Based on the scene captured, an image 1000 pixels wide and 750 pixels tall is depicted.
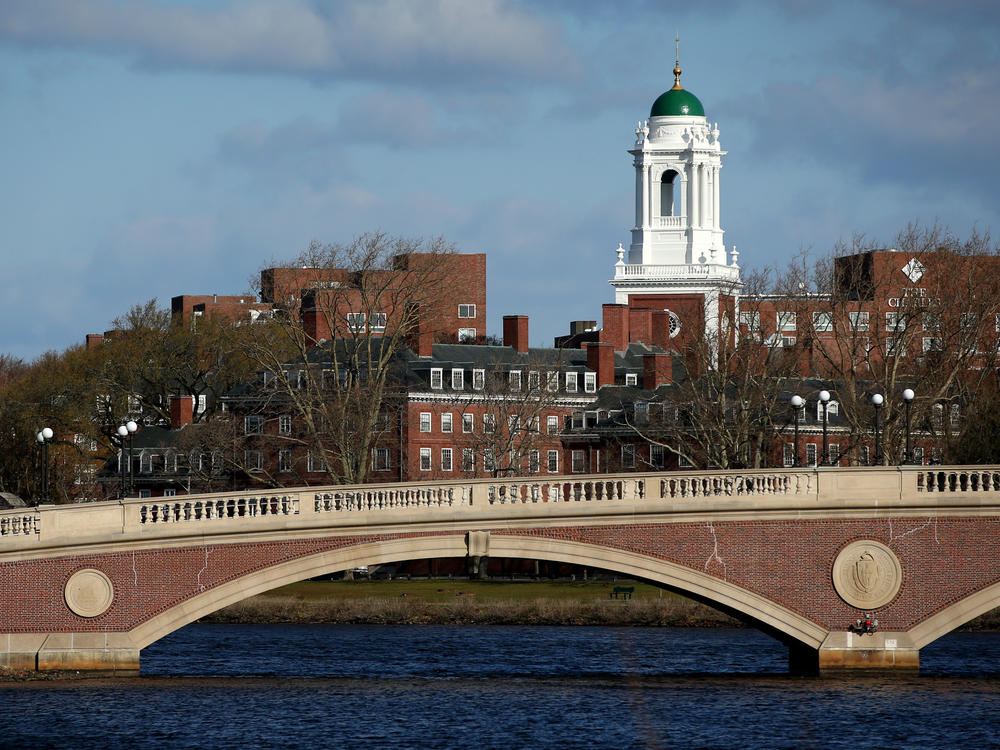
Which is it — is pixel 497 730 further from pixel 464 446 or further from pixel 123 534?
pixel 464 446

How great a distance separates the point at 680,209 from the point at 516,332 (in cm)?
1982

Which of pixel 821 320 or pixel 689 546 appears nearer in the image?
pixel 689 546

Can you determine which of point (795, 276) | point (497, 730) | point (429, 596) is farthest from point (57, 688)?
point (795, 276)

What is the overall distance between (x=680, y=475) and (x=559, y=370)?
1931 inches

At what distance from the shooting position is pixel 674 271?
4577 inches

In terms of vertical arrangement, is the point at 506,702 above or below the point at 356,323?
below

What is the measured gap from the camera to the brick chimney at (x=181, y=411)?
103 metres

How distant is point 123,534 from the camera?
46.8 meters

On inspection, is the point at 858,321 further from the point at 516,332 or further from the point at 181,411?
the point at 181,411

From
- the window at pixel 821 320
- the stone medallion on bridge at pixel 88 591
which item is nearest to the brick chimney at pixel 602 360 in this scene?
the window at pixel 821 320

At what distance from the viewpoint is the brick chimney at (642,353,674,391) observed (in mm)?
100188

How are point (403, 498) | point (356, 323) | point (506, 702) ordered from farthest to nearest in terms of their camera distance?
point (356, 323), point (403, 498), point (506, 702)

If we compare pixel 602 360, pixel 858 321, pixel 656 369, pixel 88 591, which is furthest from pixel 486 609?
pixel 602 360

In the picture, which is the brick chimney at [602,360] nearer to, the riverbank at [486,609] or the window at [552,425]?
the window at [552,425]
